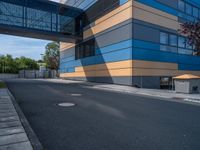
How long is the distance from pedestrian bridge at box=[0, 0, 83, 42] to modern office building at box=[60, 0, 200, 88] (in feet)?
10.8

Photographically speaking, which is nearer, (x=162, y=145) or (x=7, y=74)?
(x=162, y=145)

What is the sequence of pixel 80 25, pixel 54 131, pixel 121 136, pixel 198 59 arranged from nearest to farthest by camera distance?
pixel 121 136 → pixel 54 131 → pixel 198 59 → pixel 80 25

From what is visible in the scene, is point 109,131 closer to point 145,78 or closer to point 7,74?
point 145,78

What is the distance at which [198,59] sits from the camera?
31828 mm

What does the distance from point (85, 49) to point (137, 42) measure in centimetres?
1216

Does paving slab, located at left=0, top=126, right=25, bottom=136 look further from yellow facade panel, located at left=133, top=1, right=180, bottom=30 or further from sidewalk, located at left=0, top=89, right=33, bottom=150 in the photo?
yellow facade panel, located at left=133, top=1, right=180, bottom=30

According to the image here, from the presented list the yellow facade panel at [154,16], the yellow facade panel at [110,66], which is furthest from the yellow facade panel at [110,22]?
the yellow facade panel at [110,66]

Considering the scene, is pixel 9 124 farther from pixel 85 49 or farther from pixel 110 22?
pixel 85 49

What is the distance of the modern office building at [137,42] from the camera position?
74.9ft

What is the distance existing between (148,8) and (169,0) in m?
4.62

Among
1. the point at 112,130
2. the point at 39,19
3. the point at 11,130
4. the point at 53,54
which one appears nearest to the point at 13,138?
the point at 11,130

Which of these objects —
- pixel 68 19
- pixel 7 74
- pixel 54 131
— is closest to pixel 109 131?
pixel 54 131

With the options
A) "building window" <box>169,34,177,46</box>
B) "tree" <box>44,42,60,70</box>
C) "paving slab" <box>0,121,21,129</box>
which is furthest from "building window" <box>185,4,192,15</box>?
"tree" <box>44,42,60,70</box>

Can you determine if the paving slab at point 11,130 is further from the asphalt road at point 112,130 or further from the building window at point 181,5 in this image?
the building window at point 181,5
